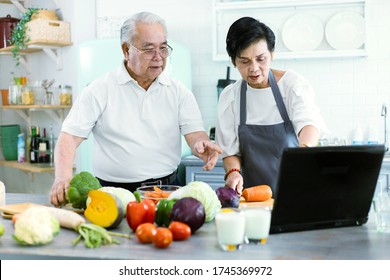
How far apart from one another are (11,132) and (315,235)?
535 centimetres

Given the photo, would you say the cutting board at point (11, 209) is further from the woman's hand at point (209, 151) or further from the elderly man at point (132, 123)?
the woman's hand at point (209, 151)

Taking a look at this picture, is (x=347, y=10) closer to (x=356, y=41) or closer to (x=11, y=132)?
(x=356, y=41)

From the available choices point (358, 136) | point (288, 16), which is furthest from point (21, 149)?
point (358, 136)

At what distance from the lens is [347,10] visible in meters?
4.90

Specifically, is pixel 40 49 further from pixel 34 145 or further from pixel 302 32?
pixel 302 32

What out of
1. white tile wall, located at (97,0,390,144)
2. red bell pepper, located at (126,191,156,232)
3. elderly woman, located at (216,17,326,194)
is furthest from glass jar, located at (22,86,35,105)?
red bell pepper, located at (126,191,156,232)

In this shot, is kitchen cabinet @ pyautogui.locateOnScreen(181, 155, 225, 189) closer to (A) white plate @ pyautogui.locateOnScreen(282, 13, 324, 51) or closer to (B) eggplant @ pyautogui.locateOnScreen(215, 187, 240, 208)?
(A) white plate @ pyautogui.locateOnScreen(282, 13, 324, 51)

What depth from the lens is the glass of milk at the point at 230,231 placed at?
5.81ft

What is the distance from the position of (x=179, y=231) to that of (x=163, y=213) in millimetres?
190

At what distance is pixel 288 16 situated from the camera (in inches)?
200

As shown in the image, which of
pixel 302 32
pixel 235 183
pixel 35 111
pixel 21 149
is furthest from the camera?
pixel 35 111

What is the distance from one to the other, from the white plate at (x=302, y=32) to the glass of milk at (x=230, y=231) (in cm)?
348

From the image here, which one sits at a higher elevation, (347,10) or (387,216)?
(347,10)

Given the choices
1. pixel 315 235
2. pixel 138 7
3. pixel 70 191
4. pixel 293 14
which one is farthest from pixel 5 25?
pixel 315 235
